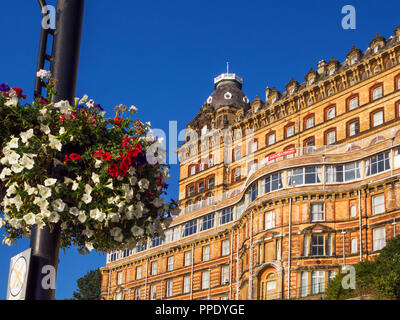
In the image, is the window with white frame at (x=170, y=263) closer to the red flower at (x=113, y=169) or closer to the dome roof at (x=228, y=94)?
the dome roof at (x=228, y=94)

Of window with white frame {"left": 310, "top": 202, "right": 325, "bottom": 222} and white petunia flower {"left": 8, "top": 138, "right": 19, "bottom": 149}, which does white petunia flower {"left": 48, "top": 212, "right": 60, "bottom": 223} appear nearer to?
white petunia flower {"left": 8, "top": 138, "right": 19, "bottom": 149}

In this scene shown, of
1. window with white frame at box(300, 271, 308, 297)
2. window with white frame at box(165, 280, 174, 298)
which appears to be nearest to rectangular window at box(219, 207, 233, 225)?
window with white frame at box(165, 280, 174, 298)

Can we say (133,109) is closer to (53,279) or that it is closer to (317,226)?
(53,279)

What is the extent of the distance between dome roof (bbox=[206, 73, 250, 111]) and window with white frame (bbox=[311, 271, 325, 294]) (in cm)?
3665

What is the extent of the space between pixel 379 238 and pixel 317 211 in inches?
209

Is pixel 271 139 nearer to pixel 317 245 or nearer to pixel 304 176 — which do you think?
pixel 304 176

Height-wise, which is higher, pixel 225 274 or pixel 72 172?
pixel 225 274

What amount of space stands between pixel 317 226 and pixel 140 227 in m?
44.7

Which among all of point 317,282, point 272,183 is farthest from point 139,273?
point 317,282

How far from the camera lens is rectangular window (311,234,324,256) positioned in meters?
50.4

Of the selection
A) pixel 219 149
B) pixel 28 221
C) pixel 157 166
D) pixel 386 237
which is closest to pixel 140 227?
pixel 157 166

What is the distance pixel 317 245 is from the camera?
5069 cm

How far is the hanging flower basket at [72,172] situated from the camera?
7.17 metres

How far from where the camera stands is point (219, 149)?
78562mm
